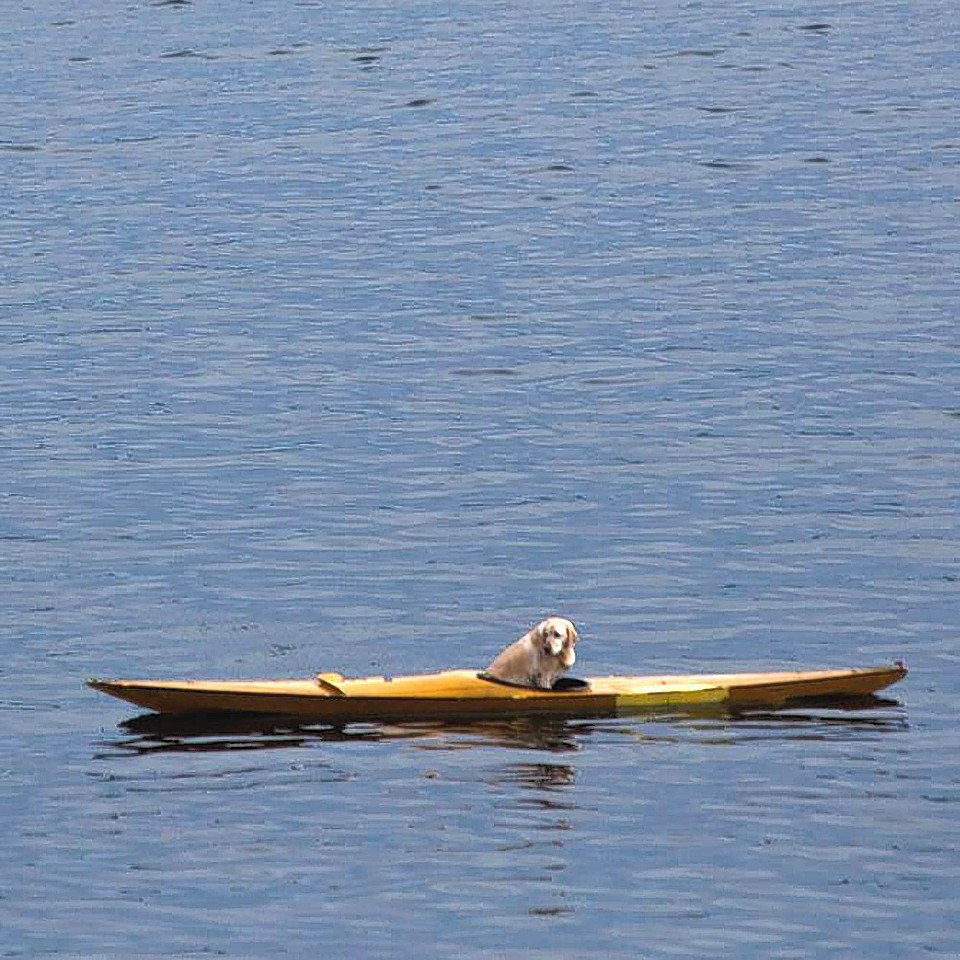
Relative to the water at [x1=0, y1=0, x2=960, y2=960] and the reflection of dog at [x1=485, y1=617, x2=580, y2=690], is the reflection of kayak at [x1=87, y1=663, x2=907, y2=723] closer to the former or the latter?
the reflection of dog at [x1=485, y1=617, x2=580, y2=690]

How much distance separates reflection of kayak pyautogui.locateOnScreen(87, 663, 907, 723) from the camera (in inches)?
1056

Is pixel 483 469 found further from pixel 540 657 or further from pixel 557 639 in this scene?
pixel 557 639

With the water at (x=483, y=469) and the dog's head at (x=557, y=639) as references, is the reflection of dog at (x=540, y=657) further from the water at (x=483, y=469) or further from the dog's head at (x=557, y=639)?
the water at (x=483, y=469)

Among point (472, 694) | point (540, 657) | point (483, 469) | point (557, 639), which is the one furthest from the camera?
point (483, 469)

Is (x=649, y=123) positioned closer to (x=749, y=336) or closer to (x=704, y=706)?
(x=749, y=336)

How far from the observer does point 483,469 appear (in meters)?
35.9

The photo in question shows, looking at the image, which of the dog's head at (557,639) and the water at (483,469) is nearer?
the water at (483,469)

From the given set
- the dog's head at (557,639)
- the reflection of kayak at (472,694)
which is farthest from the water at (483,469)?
the dog's head at (557,639)

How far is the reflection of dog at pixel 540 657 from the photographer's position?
26.8 metres

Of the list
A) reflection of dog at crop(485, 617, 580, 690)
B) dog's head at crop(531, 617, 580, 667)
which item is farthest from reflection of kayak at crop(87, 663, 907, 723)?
dog's head at crop(531, 617, 580, 667)

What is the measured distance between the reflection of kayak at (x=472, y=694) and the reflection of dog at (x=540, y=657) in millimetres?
132

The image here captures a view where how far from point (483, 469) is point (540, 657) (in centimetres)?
917

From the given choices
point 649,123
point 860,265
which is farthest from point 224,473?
point 649,123

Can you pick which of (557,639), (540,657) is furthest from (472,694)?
(557,639)
